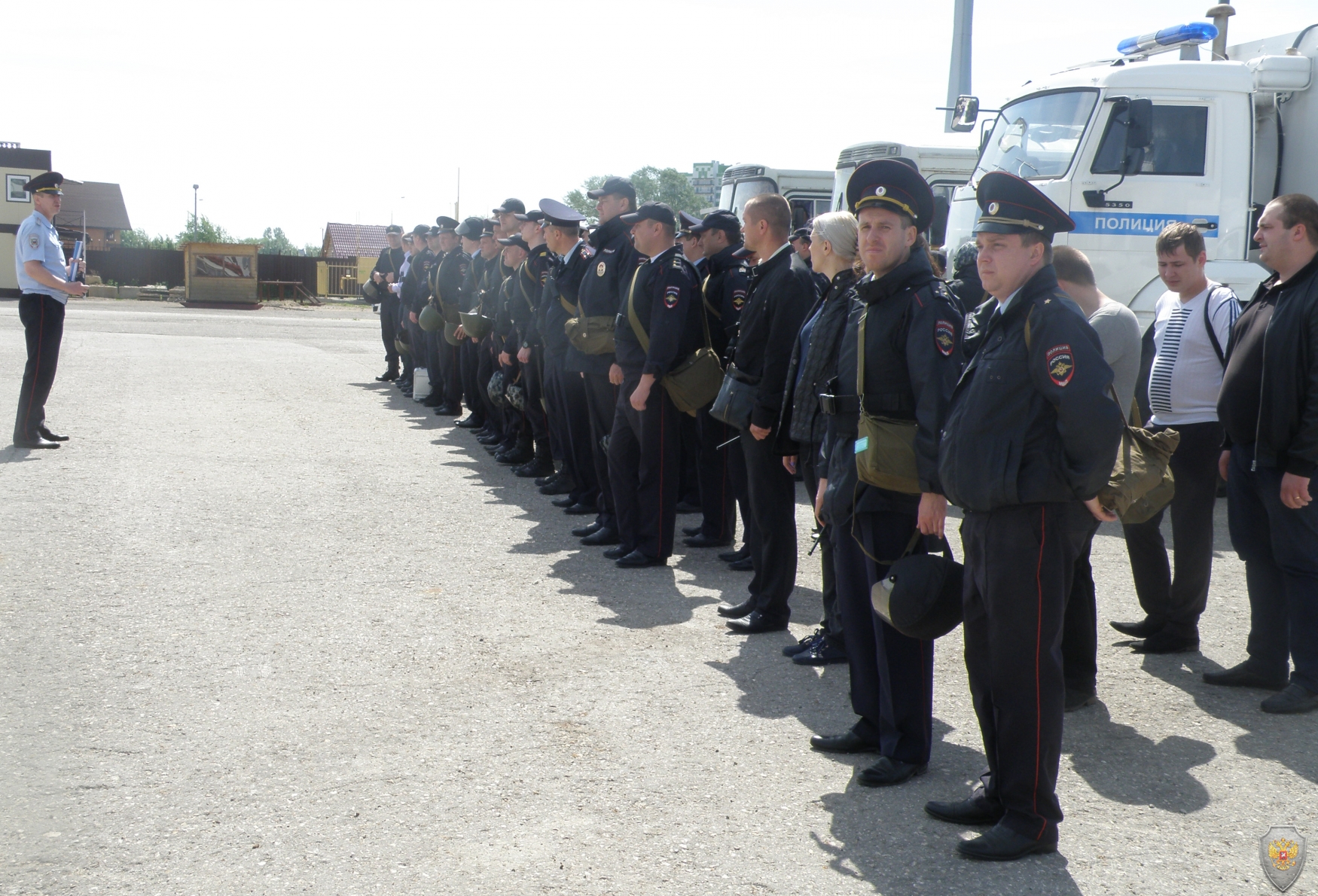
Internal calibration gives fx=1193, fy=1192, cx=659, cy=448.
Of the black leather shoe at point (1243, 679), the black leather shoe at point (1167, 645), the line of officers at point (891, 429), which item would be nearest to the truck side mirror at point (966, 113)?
the line of officers at point (891, 429)

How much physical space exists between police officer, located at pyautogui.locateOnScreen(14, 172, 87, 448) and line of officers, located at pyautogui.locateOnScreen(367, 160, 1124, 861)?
5.21m

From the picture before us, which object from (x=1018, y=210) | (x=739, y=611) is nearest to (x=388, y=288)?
(x=739, y=611)

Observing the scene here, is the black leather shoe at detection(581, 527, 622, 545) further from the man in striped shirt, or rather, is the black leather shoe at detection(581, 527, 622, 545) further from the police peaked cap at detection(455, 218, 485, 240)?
the police peaked cap at detection(455, 218, 485, 240)

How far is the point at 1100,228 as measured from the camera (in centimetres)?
942

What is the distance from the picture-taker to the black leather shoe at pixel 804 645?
5383mm

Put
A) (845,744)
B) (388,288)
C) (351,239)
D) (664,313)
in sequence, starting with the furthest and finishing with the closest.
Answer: (351,239), (388,288), (664,313), (845,744)

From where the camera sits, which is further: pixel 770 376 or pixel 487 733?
pixel 770 376

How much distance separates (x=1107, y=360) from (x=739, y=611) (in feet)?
7.31

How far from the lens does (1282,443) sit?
4742 millimetres

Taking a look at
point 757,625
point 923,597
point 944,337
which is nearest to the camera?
point 923,597

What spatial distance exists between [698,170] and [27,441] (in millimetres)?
17574

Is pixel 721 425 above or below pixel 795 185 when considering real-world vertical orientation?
below

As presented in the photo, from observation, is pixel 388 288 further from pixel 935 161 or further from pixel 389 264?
pixel 935 161

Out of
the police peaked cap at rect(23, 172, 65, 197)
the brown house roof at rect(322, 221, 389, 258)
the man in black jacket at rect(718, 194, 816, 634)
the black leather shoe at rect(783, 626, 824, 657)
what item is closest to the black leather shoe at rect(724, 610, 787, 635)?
the man in black jacket at rect(718, 194, 816, 634)
